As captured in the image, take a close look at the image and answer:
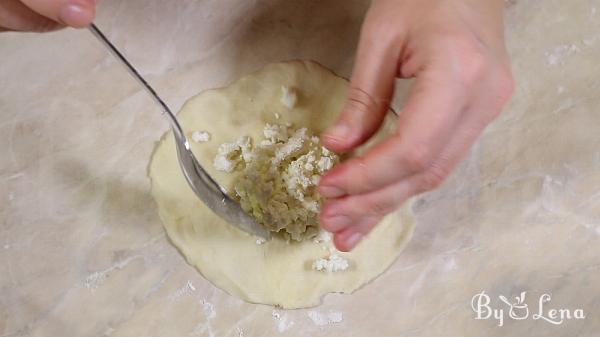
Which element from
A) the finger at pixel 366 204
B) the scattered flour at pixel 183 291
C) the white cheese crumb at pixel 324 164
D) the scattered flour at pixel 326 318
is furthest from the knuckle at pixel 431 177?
the scattered flour at pixel 183 291

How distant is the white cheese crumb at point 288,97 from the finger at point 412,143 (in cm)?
28

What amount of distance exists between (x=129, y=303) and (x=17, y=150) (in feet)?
0.95

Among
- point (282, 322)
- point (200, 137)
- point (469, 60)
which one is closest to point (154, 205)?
point (200, 137)

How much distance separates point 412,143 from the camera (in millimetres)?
534

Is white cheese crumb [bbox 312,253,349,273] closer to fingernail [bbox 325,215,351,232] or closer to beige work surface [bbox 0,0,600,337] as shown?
beige work surface [bbox 0,0,600,337]

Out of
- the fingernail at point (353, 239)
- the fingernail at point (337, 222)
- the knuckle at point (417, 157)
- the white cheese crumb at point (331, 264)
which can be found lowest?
the white cheese crumb at point (331, 264)

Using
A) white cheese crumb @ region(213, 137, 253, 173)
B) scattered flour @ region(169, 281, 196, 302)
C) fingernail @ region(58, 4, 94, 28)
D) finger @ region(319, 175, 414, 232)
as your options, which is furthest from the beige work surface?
fingernail @ region(58, 4, 94, 28)

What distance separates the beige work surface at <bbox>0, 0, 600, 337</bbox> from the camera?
779 mm

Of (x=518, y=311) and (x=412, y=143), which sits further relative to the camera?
(x=518, y=311)

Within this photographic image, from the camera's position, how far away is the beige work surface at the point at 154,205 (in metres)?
0.78

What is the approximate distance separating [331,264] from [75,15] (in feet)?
1.49

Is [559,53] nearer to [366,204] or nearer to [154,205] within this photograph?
[366,204]

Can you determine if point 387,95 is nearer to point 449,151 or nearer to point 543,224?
point 449,151

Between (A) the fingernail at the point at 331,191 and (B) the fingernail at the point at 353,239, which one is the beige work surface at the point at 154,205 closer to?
(B) the fingernail at the point at 353,239
